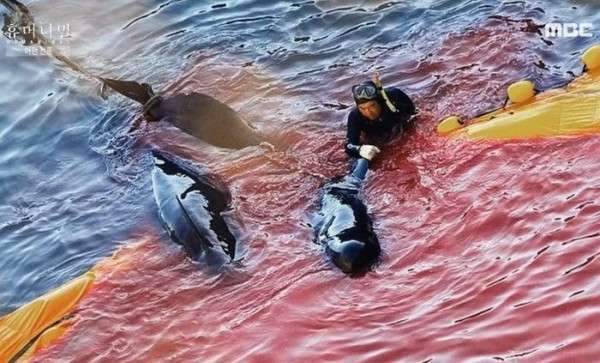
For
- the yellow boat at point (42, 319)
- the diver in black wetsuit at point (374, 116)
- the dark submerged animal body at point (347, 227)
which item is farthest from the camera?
the diver in black wetsuit at point (374, 116)

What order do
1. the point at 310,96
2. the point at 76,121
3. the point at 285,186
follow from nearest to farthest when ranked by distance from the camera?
the point at 285,186, the point at 310,96, the point at 76,121

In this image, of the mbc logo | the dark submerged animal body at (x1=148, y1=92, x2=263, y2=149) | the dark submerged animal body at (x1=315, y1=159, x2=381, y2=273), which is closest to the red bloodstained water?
the dark submerged animal body at (x1=315, y1=159, x2=381, y2=273)

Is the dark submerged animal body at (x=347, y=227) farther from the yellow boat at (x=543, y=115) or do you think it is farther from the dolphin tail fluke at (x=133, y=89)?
the dolphin tail fluke at (x=133, y=89)

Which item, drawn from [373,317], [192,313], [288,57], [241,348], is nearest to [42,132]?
[288,57]

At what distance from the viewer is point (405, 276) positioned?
7.05m

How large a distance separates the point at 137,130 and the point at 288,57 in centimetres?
267

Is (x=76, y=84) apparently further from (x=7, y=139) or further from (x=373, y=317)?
(x=373, y=317)

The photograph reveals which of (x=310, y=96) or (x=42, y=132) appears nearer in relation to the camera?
(x=310, y=96)

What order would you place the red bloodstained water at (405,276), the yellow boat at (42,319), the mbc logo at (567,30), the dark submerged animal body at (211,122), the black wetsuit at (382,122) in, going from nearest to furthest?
the red bloodstained water at (405,276) → the yellow boat at (42,319) → the black wetsuit at (382,122) → the dark submerged animal body at (211,122) → the mbc logo at (567,30)

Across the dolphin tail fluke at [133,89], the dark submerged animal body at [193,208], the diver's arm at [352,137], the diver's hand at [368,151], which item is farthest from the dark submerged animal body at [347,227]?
the dolphin tail fluke at [133,89]

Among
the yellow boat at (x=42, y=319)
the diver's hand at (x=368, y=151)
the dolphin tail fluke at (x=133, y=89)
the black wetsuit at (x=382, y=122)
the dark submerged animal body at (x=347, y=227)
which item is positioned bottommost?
the yellow boat at (x=42, y=319)

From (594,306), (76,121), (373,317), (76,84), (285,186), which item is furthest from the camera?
(76,84)

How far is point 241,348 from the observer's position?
6906 millimetres

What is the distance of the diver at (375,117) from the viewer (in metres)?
8.93
